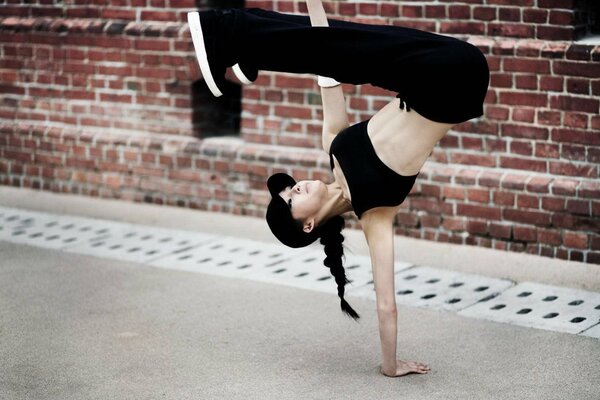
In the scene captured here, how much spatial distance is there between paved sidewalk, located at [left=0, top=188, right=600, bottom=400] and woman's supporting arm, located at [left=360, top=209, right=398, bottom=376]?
0.15 m

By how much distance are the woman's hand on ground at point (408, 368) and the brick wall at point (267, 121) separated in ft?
6.48

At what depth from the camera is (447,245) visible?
7.34m

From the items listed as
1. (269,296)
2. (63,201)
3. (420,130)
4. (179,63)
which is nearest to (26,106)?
(63,201)

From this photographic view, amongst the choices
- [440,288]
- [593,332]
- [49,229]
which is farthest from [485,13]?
[49,229]

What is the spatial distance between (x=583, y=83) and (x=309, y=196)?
2.27 metres

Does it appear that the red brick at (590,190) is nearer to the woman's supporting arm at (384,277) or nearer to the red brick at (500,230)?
the red brick at (500,230)

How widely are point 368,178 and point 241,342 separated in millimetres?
1153

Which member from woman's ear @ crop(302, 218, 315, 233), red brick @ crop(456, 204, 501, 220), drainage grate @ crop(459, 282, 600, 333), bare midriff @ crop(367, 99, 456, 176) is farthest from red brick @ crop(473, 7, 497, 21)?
woman's ear @ crop(302, 218, 315, 233)

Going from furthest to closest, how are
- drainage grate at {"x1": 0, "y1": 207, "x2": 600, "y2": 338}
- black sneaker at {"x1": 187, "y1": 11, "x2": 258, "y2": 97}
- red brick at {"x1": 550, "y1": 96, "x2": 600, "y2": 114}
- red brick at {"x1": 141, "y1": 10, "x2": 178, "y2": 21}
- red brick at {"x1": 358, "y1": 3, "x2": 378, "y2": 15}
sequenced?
1. red brick at {"x1": 141, "y1": 10, "x2": 178, "y2": 21}
2. red brick at {"x1": 358, "y1": 3, "x2": 378, "y2": 15}
3. red brick at {"x1": 550, "y1": 96, "x2": 600, "y2": 114}
4. drainage grate at {"x1": 0, "y1": 207, "x2": 600, "y2": 338}
5. black sneaker at {"x1": 187, "y1": 11, "x2": 258, "y2": 97}

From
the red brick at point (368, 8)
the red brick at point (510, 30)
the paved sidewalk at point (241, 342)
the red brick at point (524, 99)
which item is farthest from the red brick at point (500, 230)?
the red brick at point (368, 8)

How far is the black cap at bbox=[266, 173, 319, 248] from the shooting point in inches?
209

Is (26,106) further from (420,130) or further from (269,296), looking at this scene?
(420,130)

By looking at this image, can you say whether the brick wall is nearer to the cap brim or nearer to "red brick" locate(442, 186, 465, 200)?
"red brick" locate(442, 186, 465, 200)

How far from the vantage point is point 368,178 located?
16.9ft
